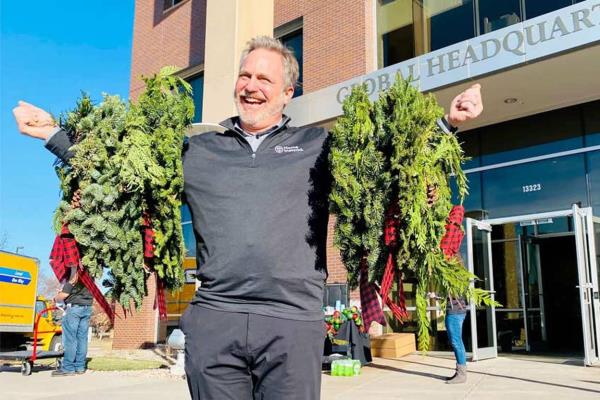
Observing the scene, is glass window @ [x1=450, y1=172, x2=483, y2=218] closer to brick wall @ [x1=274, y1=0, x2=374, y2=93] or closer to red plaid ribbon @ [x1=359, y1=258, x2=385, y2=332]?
brick wall @ [x1=274, y1=0, x2=374, y2=93]

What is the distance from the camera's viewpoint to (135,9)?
746 inches

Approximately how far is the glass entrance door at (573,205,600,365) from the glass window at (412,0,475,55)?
4.04m

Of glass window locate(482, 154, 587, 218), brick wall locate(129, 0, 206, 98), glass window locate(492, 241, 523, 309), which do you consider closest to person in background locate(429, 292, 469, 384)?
glass window locate(482, 154, 587, 218)

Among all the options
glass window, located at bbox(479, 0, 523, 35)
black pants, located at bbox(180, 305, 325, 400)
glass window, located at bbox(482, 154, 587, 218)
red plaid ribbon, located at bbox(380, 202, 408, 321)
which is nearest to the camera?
black pants, located at bbox(180, 305, 325, 400)

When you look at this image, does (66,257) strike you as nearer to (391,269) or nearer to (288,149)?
(288,149)

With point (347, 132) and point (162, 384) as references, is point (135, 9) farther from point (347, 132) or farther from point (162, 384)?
point (347, 132)

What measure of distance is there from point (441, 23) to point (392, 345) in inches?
253

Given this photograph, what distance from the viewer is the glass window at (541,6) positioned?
9.11 metres

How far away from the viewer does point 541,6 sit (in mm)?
9438

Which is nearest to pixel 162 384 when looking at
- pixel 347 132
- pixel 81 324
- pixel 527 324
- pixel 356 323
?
pixel 81 324

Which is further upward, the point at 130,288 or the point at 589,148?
the point at 589,148

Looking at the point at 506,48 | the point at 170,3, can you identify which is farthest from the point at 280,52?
the point at 170,3

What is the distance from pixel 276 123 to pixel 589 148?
912 centimetres

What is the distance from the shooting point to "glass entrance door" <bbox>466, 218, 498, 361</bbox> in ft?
31.7
